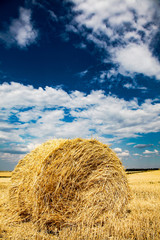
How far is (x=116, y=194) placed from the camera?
4738 millimetres

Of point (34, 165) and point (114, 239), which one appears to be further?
point (34, 165)

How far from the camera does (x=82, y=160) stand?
4.59m

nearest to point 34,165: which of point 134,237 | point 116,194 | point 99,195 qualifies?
point 99,195

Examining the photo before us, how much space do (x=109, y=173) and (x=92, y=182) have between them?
1.85ft

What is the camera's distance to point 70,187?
427cm

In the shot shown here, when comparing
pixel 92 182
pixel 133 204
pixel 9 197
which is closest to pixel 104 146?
pixel 92 182

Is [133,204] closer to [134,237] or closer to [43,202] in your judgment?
[134,237]

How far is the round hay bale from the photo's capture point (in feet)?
13.4

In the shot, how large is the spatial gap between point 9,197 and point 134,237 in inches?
138

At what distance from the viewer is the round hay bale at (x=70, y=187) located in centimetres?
409

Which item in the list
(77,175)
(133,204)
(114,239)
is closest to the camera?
(114,239)

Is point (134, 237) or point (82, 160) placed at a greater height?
point (82, 160)

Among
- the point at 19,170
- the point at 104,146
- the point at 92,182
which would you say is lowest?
the point at 92,182

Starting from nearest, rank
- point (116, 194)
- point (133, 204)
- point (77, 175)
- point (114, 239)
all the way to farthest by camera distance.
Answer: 1. point (114, 239)
2. point (77, 175)
3. point (116, 194)
4. point (133, 204)
